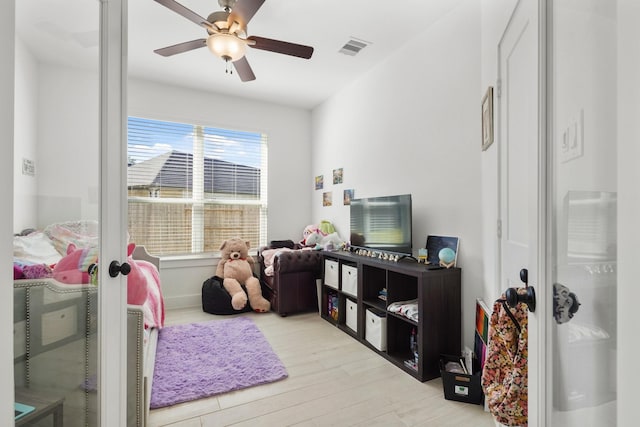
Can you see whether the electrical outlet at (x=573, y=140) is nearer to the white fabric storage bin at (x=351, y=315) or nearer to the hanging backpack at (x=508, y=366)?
the hanging backpack at (x=508, y=366)

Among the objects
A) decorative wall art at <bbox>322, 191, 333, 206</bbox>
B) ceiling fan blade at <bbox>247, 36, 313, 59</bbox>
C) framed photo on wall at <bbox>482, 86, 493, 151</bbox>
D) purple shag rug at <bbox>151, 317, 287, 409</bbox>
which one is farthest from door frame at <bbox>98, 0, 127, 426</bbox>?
decorative wall art at <bbox>322, 191, 333, 206</bbox>

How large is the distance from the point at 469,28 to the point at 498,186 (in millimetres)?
1315

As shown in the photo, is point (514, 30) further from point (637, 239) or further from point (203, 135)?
point (203, 135)

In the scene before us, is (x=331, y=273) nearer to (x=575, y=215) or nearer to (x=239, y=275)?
(x=239, y=275)

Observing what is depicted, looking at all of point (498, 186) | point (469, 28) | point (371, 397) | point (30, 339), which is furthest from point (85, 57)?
point (469, 28)

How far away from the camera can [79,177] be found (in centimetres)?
103

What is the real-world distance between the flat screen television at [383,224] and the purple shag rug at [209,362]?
134 cm

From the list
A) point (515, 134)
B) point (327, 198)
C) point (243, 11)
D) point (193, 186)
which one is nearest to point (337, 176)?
point (327, 198)

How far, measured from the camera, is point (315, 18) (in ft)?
8.04

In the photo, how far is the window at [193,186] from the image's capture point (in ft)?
12.0

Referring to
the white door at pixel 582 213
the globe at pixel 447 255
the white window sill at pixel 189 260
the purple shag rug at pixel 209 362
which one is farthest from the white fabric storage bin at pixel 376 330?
the white window sill at pixel 189 260

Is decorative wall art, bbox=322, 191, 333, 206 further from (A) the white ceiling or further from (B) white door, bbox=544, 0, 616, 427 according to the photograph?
(B) white door, bbox=544, 0, 616, 427

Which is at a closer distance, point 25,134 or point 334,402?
point 25,134

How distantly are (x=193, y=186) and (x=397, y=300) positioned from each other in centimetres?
297
